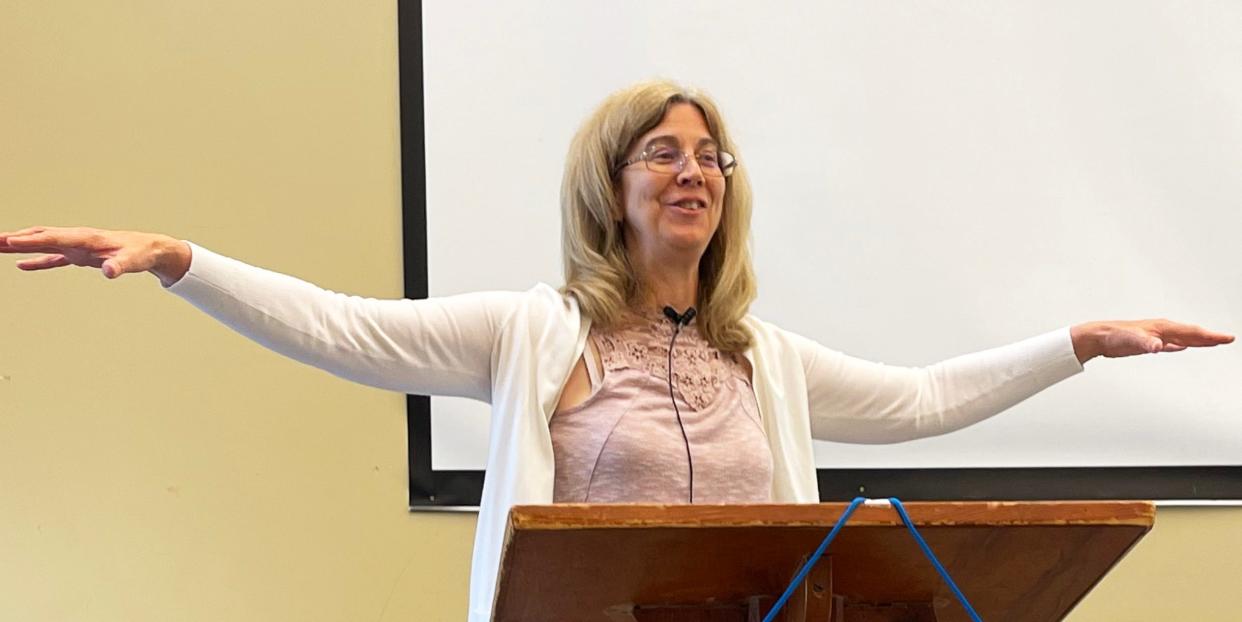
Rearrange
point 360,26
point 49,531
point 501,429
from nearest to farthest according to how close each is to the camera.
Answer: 1. point 501,429
2. point 49,531
3. point 360,26

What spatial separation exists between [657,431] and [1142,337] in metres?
0.73

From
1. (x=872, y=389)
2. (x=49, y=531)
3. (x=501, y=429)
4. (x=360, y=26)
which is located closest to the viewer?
(x=501, y=429)

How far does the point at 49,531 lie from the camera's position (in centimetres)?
249

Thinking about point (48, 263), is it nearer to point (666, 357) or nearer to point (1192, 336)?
point (666, 357)

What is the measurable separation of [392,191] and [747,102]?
0.75 m

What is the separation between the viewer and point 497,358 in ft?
5.92

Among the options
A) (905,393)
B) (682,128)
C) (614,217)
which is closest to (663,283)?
(614,217)

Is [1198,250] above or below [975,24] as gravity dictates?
below

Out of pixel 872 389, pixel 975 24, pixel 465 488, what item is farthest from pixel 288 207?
pixel 975 24

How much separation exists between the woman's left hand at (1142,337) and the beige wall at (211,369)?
808mm

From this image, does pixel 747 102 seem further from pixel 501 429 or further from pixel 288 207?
pixel 501 429

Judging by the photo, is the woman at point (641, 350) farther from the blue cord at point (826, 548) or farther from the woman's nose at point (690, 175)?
the blue cord at point (826, 548)

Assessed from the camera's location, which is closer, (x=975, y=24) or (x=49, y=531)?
(x=49, y=531)

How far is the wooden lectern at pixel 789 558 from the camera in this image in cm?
109
